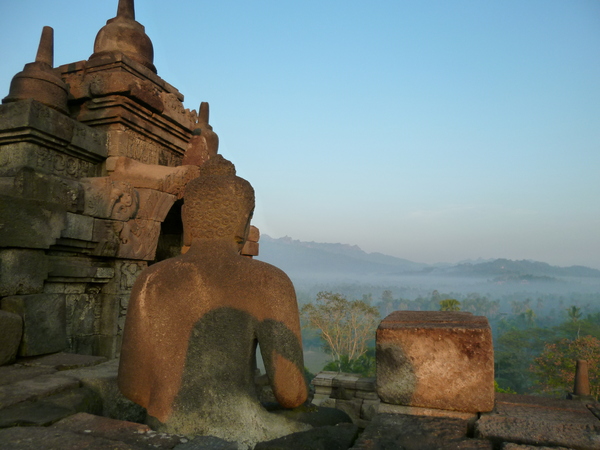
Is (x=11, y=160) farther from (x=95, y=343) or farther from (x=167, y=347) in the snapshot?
(x=167, y=347)

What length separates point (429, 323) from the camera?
2.51 meters

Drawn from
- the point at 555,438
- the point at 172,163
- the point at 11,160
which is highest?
the point at 172,163

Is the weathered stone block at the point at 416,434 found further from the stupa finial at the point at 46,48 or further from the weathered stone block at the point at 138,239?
the stupa finial at the point at 46,48

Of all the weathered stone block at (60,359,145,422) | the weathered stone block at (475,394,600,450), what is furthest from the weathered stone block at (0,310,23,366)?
the weathered stone block at (475,394,600,450)

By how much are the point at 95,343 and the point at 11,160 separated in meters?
2.24

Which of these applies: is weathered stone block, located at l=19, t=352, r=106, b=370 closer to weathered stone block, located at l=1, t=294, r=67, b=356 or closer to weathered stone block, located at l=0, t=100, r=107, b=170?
weathered stone block, located at l=1, t=294, r=67, b=356

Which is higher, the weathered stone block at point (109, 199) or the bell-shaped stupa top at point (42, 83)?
the bell-shaped stupa top at point (42, 83)

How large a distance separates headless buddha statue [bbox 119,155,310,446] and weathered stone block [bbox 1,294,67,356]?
64.2 inches

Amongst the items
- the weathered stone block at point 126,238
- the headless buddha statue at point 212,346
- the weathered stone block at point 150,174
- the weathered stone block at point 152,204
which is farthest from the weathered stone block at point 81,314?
the headless buddha statue at point 212,346

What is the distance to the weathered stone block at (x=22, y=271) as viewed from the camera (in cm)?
337

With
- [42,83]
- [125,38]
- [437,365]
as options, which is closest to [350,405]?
[437,365]

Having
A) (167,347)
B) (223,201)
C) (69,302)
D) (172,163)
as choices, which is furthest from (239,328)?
(172,163)

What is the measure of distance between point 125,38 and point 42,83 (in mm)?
1691

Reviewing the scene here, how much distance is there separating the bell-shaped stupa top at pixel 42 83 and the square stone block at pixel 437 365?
4.90 metres
